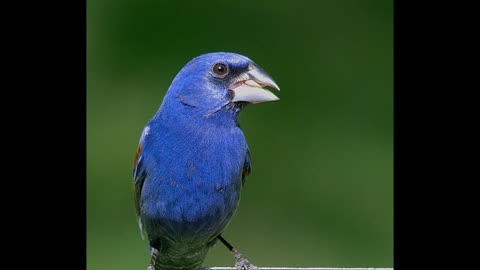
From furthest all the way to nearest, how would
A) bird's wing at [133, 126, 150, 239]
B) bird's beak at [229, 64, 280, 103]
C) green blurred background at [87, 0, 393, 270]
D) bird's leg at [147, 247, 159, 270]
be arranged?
green blurred background at [87, 0, 393, 270] → bird's leg at [147, 247, 159, 270] → bird's wing at [133, 126, 150, 239] → bird's beak at [229, 64, 280, 103]

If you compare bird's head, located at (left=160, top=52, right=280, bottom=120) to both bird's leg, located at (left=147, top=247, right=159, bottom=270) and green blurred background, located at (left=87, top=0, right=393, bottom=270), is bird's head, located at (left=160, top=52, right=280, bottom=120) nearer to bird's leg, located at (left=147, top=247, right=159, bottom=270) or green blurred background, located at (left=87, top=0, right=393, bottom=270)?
bird's leg, located at (left=147, top=247, right=159, bottom=270)

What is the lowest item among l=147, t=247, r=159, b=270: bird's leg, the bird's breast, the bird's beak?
l=147, t=247, r=159, b=270: bird's leg

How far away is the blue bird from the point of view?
3.31 m

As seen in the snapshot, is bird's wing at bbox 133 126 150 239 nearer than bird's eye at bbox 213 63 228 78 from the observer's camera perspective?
No

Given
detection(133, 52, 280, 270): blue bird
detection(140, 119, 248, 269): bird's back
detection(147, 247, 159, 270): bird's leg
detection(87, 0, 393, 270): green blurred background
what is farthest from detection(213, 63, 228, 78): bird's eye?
detection(87, 0, 393, 270): green blurred background

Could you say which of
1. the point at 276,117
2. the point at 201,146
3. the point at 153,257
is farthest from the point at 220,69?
the point at 276,117

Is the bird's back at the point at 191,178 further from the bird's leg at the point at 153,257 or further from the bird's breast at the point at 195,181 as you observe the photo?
the bird's leg at the point at 153,257

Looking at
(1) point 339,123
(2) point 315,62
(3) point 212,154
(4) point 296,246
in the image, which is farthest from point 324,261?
(3) point 212,154

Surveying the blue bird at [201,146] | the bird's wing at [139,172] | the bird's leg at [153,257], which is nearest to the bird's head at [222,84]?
the blue bird at [201,146]

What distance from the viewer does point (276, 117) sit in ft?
20.4

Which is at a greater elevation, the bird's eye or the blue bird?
the bird's eye

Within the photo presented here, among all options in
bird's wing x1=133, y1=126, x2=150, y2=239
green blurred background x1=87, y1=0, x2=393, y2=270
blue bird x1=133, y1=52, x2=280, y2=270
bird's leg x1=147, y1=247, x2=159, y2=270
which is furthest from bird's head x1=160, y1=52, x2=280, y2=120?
green blurred background x1=87, y1=0, x2=393, y2=270

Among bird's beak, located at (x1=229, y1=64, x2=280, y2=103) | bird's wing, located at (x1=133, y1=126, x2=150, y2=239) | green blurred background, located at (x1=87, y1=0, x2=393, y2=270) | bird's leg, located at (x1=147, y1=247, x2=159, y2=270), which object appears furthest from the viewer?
green blurred background, located at (x1=87, y1=0, x2=393, y2=270)
